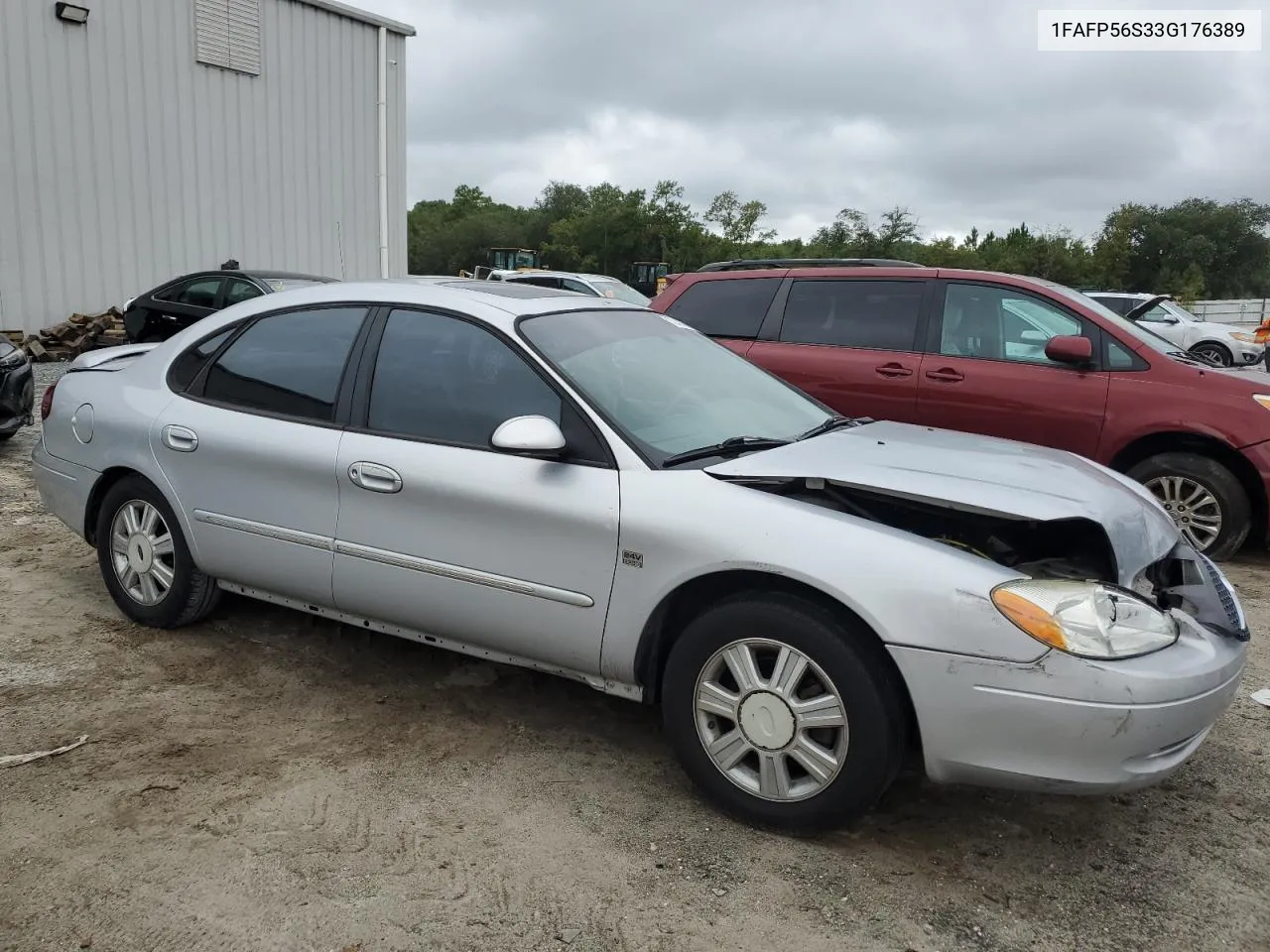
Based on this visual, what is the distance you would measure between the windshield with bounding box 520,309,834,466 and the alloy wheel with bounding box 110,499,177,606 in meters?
1.91

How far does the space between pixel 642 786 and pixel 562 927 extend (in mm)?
736

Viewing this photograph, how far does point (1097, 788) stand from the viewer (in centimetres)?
255

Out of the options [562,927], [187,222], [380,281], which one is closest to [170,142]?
[187,222]

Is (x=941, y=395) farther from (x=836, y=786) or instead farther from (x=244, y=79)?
(x=244, y=79)

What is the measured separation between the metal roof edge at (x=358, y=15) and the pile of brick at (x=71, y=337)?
6.84 meters

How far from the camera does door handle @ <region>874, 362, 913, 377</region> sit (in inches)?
249

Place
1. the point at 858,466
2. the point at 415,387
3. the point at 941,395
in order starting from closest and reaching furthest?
the point at 858,466, the point at 415,387, the point at 941,395

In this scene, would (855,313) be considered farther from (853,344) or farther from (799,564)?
(799,564)

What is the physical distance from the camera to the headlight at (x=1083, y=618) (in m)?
2.51

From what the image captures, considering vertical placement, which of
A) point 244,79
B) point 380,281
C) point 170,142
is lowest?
point 380,281

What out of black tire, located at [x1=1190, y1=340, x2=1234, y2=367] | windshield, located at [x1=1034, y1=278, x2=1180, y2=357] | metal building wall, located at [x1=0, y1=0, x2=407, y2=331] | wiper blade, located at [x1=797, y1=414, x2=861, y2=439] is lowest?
black tire, located at [x1=1190, y1=340, x2=1234, y2=367]

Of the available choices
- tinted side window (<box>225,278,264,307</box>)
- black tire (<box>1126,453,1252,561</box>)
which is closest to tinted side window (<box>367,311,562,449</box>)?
black tire (<box>1126,453,1252,561</box>)

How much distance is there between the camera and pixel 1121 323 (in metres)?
6.14

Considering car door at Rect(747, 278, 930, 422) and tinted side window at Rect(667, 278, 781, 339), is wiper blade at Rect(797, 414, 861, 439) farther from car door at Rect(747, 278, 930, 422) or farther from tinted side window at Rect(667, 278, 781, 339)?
tinted side window at Rect(667, 278, 781, 339)
